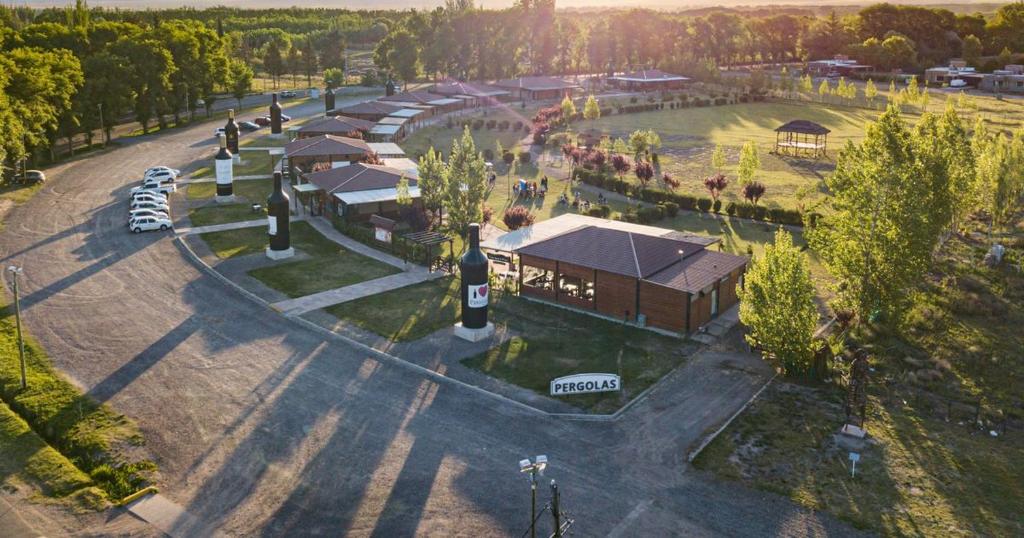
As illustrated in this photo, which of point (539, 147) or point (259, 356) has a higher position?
point (539, 147)

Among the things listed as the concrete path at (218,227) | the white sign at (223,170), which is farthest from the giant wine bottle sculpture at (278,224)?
the white sign at (223,170)

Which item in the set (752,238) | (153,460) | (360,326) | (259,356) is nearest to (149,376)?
(259,356)

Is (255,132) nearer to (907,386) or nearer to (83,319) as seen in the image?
(83,319)

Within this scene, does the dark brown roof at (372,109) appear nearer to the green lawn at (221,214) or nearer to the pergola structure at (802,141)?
the green lawn at (221,214)

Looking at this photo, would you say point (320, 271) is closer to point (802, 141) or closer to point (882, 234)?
point (882, 234)

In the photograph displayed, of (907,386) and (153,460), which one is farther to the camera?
(907,386)

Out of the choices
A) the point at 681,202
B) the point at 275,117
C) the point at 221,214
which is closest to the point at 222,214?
the point at 221,214
